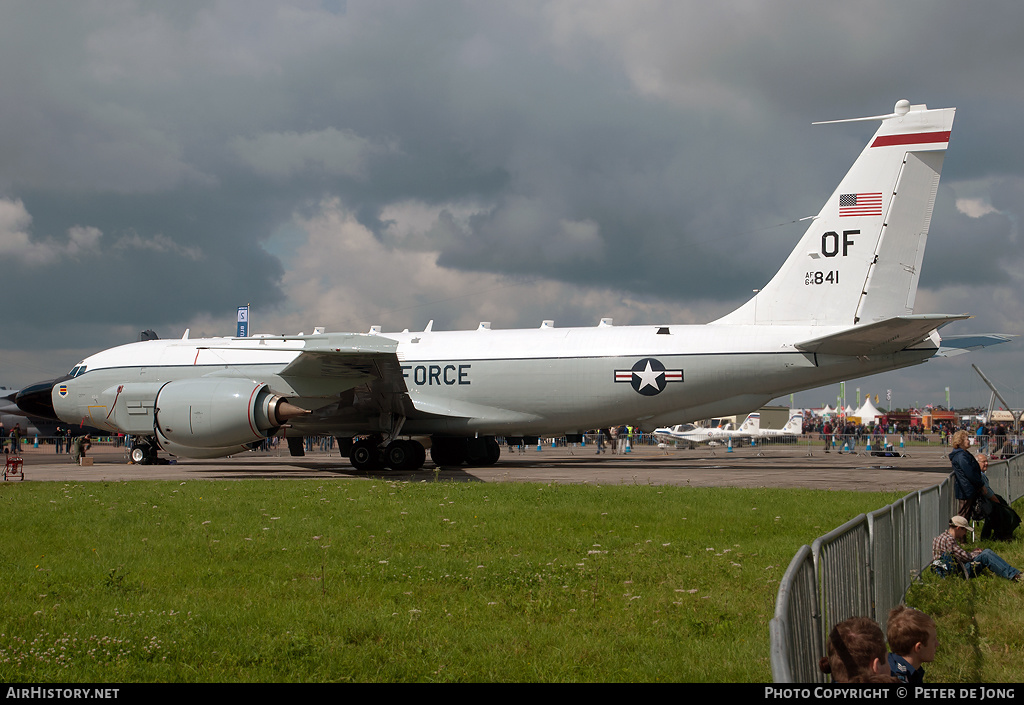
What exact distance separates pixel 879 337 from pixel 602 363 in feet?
22.8

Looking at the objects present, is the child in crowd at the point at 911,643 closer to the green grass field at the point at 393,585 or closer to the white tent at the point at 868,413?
the green grass field at the point at 393,585

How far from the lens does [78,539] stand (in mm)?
9062

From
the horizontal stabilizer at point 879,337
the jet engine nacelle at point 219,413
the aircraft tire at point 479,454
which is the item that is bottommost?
the aircraft tire at point 479,454

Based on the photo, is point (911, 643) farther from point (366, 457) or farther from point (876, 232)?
point (366, 457)

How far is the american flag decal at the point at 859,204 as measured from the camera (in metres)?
19.6

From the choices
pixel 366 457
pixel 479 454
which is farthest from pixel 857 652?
pixel 479 454

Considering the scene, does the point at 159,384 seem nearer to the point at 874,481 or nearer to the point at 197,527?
the point at 197,527

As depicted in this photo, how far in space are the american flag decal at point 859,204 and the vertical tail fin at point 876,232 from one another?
2 centimetres

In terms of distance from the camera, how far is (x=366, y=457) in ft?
71.2

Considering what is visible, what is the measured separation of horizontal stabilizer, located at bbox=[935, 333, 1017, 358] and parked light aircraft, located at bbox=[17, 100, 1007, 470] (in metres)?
0.05

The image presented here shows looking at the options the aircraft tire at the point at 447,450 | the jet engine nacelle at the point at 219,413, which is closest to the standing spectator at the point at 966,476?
the jet engine nacelle at the point at 219,413

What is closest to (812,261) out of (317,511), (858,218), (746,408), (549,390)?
(858,218)

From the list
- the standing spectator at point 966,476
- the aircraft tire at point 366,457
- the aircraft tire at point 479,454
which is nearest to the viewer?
the standing spectator at point 966,476
